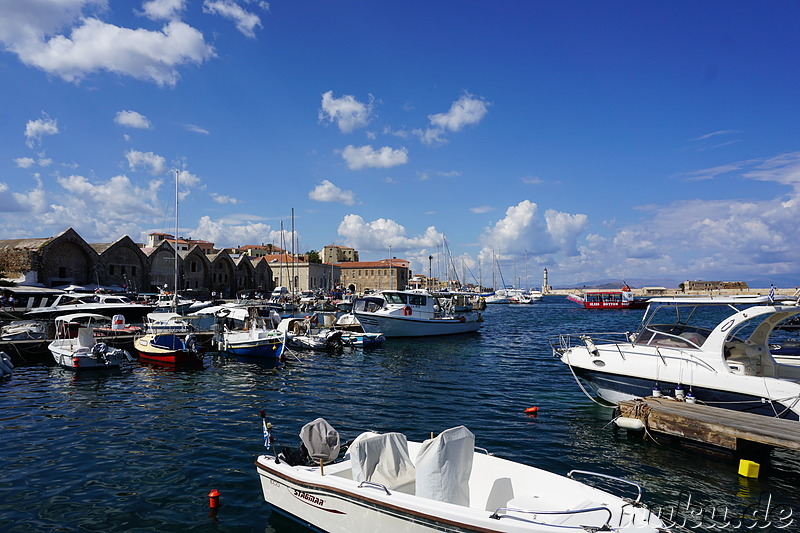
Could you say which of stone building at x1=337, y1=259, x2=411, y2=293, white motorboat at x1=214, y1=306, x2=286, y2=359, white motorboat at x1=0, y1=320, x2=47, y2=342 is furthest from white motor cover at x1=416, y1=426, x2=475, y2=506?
stone building at x1=337, y1=259, x2=411, y2=293

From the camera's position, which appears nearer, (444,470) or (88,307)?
(444,470)

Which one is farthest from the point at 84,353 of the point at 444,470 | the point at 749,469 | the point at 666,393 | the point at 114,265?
the point at 114,265

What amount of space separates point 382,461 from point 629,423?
27.0 feet

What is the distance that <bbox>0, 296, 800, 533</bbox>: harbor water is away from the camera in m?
9.05

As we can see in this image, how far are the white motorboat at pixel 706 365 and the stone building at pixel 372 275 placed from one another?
12480 cm

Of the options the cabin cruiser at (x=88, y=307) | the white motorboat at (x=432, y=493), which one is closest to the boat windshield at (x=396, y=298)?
the cabin cruiser at (x=88, y=307)

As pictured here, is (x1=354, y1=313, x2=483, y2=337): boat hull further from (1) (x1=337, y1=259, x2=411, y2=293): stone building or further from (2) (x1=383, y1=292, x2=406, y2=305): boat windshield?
(1) (x1=337, y1=259, x2=411, y2=293): stone building

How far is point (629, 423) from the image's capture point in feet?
42.1

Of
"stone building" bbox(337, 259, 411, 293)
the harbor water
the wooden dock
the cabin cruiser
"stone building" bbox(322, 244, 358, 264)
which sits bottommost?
the harbor water

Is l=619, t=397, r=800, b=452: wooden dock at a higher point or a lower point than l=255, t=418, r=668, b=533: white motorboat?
lower

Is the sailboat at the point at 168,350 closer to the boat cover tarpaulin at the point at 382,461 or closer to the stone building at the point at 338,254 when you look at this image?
the boat cover tarpaulin at the point at 382,461

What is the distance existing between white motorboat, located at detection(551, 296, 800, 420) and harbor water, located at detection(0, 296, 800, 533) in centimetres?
130

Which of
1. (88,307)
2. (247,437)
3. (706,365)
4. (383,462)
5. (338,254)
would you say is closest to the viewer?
(383,462)

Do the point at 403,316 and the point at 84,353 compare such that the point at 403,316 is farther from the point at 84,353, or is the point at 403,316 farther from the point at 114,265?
the point at 114,265
